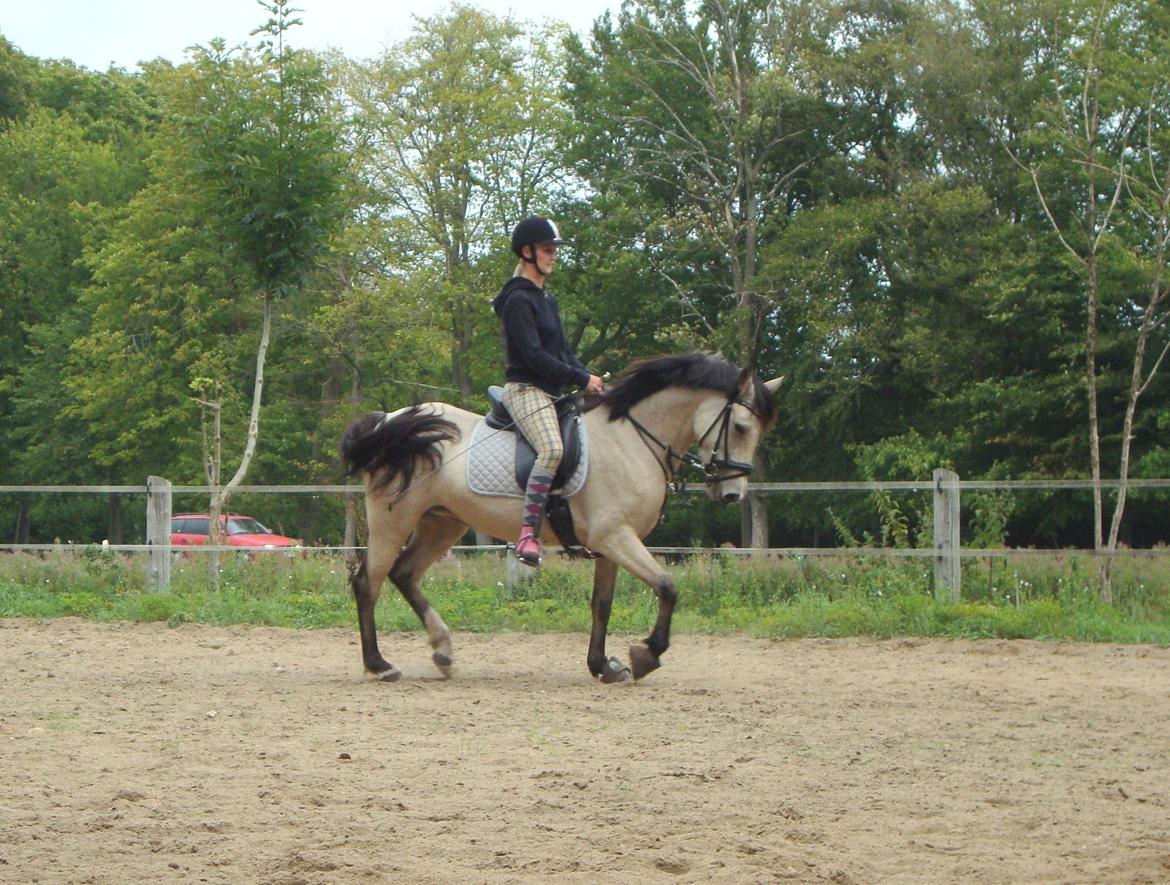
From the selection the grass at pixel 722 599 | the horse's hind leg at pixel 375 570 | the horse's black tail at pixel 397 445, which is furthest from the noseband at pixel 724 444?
the grass at pixel 722 599

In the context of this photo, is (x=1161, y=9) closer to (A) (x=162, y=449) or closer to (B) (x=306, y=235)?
(B) (x=306, y=235)

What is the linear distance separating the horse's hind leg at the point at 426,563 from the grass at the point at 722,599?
113 inches

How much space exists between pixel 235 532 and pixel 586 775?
28.1 metres

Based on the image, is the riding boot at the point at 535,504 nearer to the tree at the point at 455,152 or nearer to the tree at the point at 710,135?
the tree at the point at 710,135

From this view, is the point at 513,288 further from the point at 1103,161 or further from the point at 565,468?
the point at 1103,161

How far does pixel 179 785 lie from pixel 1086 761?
3.71 meters

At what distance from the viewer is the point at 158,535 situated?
49.8 feet

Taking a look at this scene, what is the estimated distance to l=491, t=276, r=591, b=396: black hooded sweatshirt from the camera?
8523 mm

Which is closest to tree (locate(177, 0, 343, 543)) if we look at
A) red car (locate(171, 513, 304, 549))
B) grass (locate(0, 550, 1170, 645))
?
grass (locate(0, 550, 1170, 645))

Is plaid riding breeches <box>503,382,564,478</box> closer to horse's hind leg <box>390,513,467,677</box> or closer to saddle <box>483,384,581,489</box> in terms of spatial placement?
saddle <box>483,384,581,489</box>

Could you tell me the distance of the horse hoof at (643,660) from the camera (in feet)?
27.7

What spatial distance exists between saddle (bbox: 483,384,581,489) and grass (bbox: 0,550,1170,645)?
3.51m

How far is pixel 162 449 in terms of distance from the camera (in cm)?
3953

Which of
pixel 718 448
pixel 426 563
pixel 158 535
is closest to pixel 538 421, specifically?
pixel 718 448
